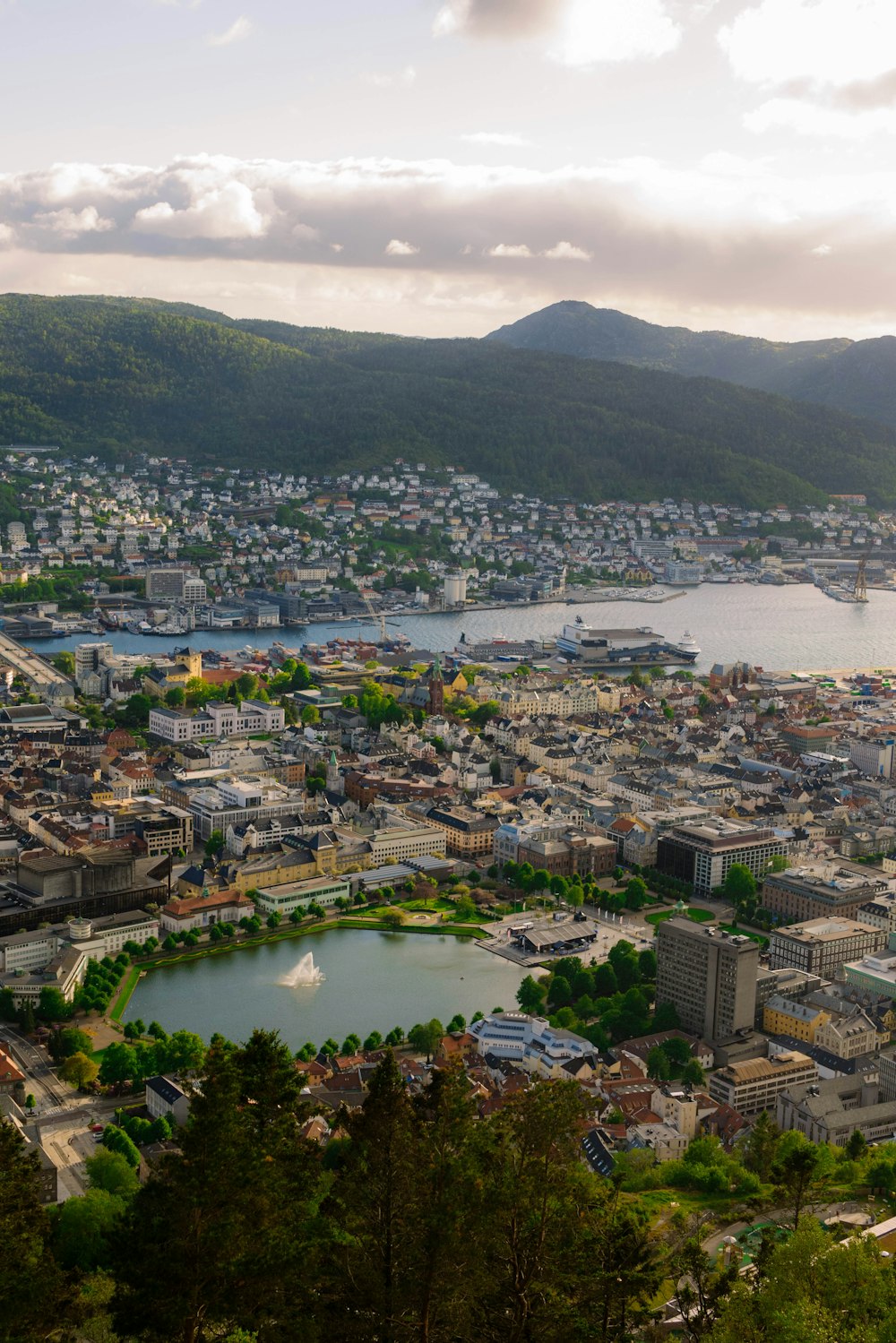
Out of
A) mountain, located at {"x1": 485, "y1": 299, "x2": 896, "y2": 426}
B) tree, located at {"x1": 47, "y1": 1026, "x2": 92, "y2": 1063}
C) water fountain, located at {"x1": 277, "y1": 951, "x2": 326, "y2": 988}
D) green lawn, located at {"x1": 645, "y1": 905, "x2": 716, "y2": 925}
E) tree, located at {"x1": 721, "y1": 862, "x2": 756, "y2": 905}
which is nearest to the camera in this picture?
tree, located at {"x1": 47, "y1": 1026, "x2": 92, "y2": 1063}

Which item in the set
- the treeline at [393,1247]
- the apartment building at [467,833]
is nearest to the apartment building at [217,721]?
the apartment building at [467,833]

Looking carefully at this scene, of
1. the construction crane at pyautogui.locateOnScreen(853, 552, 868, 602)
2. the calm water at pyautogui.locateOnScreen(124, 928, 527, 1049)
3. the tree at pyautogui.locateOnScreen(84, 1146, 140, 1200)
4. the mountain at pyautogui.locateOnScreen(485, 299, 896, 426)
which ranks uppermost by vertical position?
the mountain at pyautogui.locateOnScreen(485, 299, 896, 426)

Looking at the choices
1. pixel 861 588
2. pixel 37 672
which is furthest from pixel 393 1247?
pixel 861 588

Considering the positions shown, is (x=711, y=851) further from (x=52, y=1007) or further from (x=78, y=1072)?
(x=78, y=1072)

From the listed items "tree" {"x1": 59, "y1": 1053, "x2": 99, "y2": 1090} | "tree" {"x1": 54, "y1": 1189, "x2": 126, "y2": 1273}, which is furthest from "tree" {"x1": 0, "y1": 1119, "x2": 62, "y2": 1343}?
"tree" {"x1": 59, "y1": 1053, "x2": 99, "y2": 1090}

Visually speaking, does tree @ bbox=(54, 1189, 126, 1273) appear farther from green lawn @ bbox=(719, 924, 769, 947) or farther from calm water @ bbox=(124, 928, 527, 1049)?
green lawn @ bbox=(719, 924, 769, 947)

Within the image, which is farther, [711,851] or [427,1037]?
[711,851]
